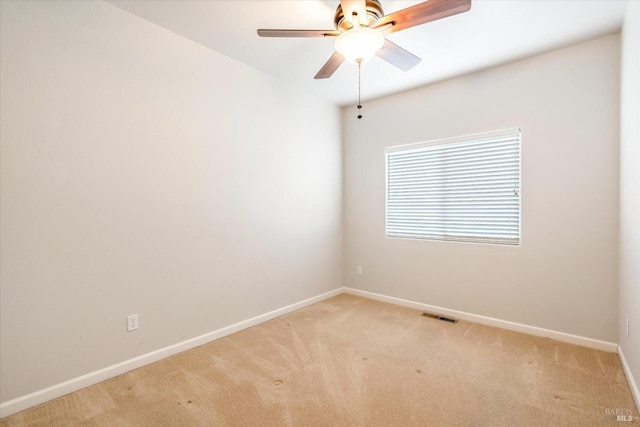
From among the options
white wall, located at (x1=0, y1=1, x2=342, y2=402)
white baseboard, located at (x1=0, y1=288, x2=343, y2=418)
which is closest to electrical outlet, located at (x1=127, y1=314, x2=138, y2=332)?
white wall, located at (x1=0, y1=1, x2=342, y2=402)

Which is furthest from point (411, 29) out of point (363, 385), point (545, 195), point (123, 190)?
point (363, 385)

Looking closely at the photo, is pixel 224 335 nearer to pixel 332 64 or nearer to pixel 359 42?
pixel 332 64

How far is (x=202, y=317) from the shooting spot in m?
2.81

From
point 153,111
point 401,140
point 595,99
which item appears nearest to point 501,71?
point 595,99

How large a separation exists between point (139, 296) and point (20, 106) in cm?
146

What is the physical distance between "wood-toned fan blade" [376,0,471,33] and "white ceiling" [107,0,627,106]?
0.46 meters

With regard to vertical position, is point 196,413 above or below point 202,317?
below

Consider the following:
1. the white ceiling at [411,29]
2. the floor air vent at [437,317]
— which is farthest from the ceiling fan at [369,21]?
the floor air vent at [437,317]

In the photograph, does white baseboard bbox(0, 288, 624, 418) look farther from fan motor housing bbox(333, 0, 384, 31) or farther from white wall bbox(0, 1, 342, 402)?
fan motor housing bbox(333, 0, 384, 31)

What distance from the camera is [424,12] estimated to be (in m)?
1.74

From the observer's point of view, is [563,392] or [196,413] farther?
[563,392]

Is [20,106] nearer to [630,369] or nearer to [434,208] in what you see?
[434,208]

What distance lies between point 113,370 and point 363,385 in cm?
180

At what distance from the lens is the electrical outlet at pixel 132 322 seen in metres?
2.35
